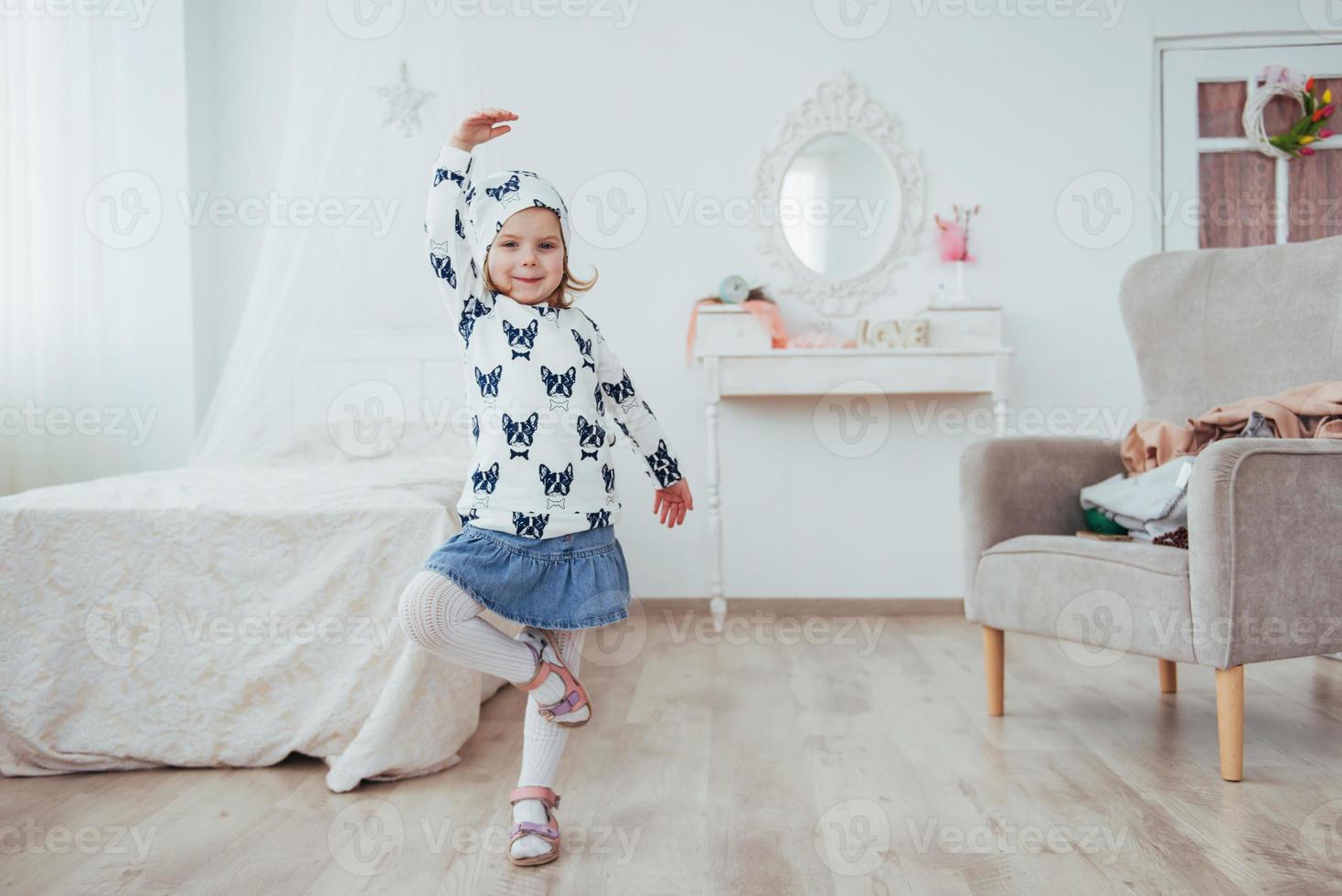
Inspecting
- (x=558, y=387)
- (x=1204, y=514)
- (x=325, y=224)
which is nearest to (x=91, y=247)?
(x=325, y=224)

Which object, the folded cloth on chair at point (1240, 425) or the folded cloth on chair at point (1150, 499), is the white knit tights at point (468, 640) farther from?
the folded cloth on chair at point (1240, 425)

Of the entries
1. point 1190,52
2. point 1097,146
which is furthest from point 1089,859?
point 1190,52

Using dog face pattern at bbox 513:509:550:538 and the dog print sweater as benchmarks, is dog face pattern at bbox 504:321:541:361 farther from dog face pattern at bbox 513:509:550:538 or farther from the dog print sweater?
dog face pattern at bbox 513:509:550:538

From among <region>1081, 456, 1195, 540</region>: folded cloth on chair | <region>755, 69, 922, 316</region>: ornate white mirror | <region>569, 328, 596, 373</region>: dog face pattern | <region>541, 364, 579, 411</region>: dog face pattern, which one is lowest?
<region>1081, 456, 1195, 540</region>: folded cloth on chair

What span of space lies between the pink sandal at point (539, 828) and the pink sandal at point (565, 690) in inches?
4.6

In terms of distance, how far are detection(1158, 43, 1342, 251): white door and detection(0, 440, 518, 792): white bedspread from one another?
2.91 metres

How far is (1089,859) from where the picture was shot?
1.59 metres

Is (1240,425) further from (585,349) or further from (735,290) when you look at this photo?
(735,290)

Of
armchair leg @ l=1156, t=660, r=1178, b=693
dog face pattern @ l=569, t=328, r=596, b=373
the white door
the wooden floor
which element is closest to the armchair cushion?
the wooden floor

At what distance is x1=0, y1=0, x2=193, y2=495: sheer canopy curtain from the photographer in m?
2.95

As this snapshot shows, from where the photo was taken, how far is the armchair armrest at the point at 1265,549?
192 cm

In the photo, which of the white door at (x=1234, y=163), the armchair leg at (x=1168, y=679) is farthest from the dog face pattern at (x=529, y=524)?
the white door at (x=1234, y=163)

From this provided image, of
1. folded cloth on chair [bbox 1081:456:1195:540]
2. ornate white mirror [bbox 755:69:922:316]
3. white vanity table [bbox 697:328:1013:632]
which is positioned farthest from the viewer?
ornate white mirror [bbox 755:69:922:316]

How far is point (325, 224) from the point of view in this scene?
280 cm
